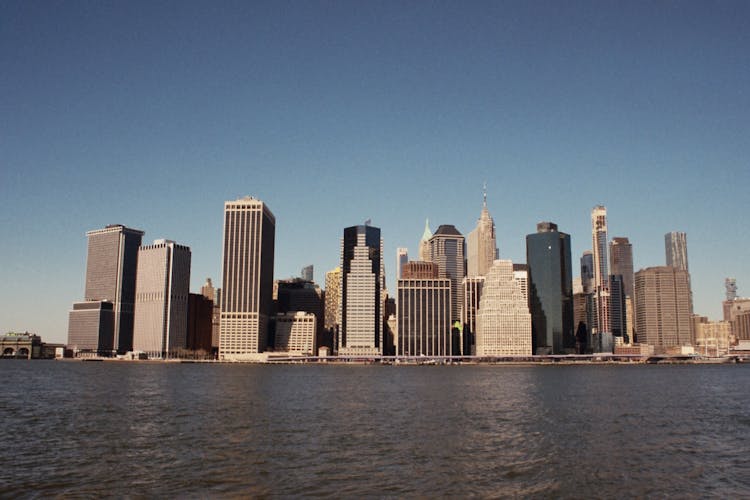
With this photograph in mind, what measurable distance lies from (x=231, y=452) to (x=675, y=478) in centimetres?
2866

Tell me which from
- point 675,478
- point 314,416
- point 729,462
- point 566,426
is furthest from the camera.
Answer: point 314,416

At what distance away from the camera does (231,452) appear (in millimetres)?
48375

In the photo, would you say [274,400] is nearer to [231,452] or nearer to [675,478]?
[231,452]

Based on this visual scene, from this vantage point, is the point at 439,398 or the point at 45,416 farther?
the point at 439,398

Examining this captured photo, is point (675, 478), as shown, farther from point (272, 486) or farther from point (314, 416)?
point (314, 416)

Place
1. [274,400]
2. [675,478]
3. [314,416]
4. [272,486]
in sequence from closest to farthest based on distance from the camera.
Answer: [272,486] < [675,478] < [314,416] < [274,400]

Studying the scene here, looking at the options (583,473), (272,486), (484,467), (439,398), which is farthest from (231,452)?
(439,398)

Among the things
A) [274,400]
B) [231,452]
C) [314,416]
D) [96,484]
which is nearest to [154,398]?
[274,400]

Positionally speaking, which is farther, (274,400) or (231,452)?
(274,400)

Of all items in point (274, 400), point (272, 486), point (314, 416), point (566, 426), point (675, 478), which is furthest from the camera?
point (274, 400)

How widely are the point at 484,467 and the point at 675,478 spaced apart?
1139 cm

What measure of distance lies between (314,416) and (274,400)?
80.5 feet

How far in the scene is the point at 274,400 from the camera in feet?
315

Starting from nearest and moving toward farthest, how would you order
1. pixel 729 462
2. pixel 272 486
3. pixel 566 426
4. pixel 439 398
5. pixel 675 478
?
pixel 272 486
pixel 675 478
pixel 729 462
pixel 566 426
pixel 439 398
